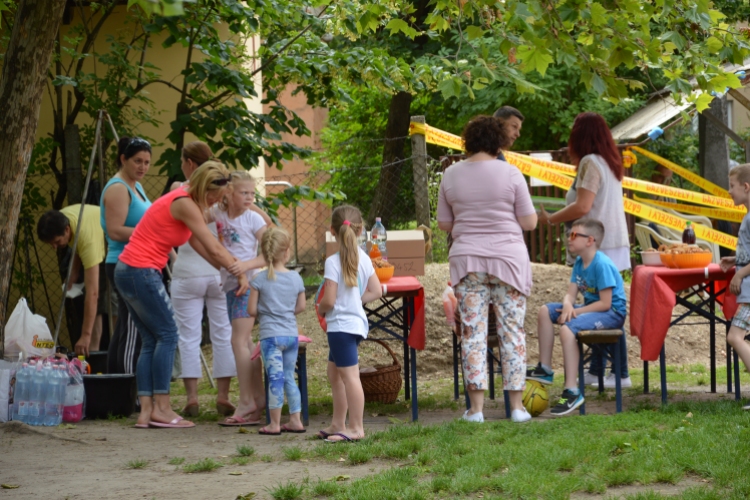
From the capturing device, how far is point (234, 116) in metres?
9.26

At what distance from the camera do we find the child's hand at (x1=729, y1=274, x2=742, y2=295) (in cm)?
618

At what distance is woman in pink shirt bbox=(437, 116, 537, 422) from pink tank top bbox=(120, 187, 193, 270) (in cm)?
183

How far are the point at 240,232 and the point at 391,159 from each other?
9.85 metres

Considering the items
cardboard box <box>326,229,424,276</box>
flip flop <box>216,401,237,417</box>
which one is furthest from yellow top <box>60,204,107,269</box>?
cardboard box <box>326,229,424,276</box>

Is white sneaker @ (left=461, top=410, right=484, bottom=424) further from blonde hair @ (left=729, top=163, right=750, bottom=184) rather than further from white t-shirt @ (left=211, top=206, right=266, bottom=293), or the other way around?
blonde hair @ (left=729, top=163, right=750, bottom=184)

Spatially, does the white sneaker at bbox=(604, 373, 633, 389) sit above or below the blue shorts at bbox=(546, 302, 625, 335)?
below

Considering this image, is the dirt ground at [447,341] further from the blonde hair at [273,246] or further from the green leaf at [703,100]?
the green leaf at [703,100]

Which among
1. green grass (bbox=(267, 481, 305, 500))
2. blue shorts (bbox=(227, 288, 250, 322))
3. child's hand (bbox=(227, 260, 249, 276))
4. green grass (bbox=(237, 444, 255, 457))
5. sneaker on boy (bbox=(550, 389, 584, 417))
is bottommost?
green grass (bbox=(267, 481, 305, 500))

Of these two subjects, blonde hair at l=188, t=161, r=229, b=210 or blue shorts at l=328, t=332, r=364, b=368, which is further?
blonde hair at l=188, t=161, r=229, b=210

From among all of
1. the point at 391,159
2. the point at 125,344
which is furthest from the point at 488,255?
the point at 391,159

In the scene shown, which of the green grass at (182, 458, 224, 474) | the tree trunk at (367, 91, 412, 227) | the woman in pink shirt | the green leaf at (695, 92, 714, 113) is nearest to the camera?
the green grass at (182, 458, 224, 474)

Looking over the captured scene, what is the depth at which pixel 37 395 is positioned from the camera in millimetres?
6648

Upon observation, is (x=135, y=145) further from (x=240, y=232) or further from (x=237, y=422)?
(x=237, y=422)

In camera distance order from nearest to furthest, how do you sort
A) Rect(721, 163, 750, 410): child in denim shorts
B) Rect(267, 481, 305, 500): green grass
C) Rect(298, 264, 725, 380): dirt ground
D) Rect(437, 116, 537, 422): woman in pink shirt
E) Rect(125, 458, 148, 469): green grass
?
1. Rect(267, 481, 305, 500): green grass
2. Rect(125, 458, 148, 469): green grass
3. Rect(437, 116, 537, 422): woman in pink shirt
4. Rect(721, 163, 750, 410): child in denim shorts
5. Rect(298, 264, 725, 380): dirt ground
